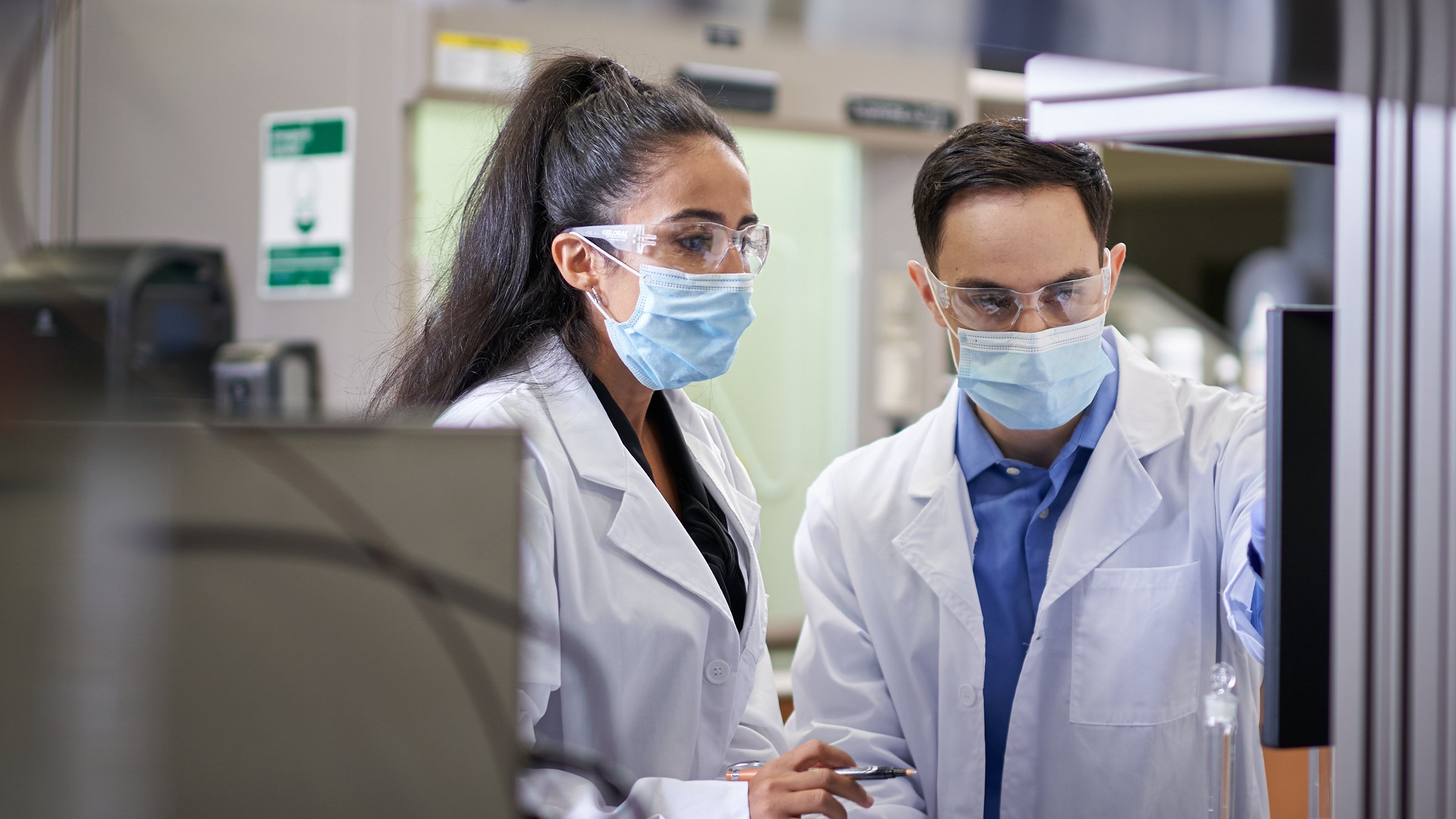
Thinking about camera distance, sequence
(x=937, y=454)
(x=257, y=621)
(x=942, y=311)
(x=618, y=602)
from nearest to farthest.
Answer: (x=257, y=621) → (x=618, y=602) → (x=942, y=311) → (x=937, y=454)

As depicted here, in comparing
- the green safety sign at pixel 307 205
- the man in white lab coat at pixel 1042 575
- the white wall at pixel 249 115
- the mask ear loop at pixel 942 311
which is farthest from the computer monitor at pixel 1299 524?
the green safety sign at pixel 307 205

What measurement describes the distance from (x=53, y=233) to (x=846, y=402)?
1.88m

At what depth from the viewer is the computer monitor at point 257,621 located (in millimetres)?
467

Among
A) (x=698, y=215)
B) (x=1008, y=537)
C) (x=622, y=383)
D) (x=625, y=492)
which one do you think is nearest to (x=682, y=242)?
(x=698, y=215)

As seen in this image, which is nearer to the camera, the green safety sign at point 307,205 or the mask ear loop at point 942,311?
the mask ear loop at point 942,311

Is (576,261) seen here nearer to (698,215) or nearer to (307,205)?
(698,215)

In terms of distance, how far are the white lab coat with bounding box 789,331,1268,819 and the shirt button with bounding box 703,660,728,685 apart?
0.67ft

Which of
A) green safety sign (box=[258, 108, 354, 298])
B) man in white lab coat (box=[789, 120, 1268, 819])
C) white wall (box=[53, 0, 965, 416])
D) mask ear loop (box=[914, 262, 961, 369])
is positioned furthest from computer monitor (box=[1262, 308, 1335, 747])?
green safety sign (box=[258, 108, 354, 298])

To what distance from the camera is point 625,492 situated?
121 centimetres

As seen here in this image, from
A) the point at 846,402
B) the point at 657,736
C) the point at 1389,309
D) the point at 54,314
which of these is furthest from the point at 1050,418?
the point at 846,402

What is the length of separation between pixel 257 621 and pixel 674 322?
34.8 inches

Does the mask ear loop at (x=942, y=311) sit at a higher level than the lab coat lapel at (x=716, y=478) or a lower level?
higher

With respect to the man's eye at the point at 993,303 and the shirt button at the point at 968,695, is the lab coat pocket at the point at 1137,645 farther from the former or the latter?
the man's eye at the point at 993,303

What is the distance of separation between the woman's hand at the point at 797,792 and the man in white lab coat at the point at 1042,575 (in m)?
0.33
